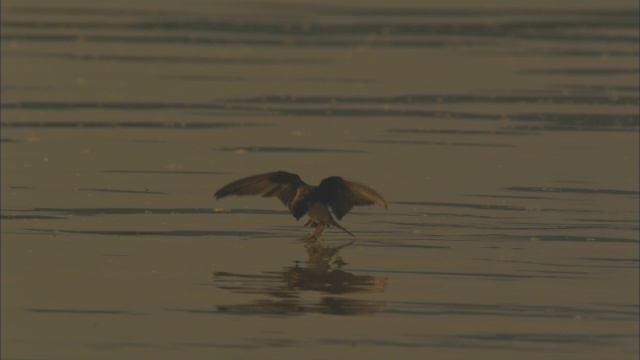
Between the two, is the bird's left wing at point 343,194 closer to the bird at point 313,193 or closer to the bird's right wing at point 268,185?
the bird at point 313,193

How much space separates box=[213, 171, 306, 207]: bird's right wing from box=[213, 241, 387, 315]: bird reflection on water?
1.88 ft

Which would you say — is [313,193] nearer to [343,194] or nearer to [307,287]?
[343,194]

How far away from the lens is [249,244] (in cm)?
1185

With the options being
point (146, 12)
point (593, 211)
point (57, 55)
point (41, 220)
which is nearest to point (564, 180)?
point (593, 211)

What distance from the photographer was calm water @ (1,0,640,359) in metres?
9.34

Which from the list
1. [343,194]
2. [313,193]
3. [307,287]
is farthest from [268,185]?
[307,287]

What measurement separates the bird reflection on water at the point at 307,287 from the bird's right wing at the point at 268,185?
1.88ft

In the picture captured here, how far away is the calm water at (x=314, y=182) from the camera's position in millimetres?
9344

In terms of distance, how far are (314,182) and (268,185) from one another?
8.26 feet

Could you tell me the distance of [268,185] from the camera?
1196cm

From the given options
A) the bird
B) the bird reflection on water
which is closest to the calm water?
the bird reflection on water

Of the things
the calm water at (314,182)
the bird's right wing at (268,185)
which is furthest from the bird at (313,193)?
the calm water at (314,182)

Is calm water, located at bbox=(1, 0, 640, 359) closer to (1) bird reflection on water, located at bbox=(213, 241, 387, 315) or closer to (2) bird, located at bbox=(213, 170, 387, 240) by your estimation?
(1) bird reflection on water, located at bbox=(213, 241, 387, 315)

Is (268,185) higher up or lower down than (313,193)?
higher up
